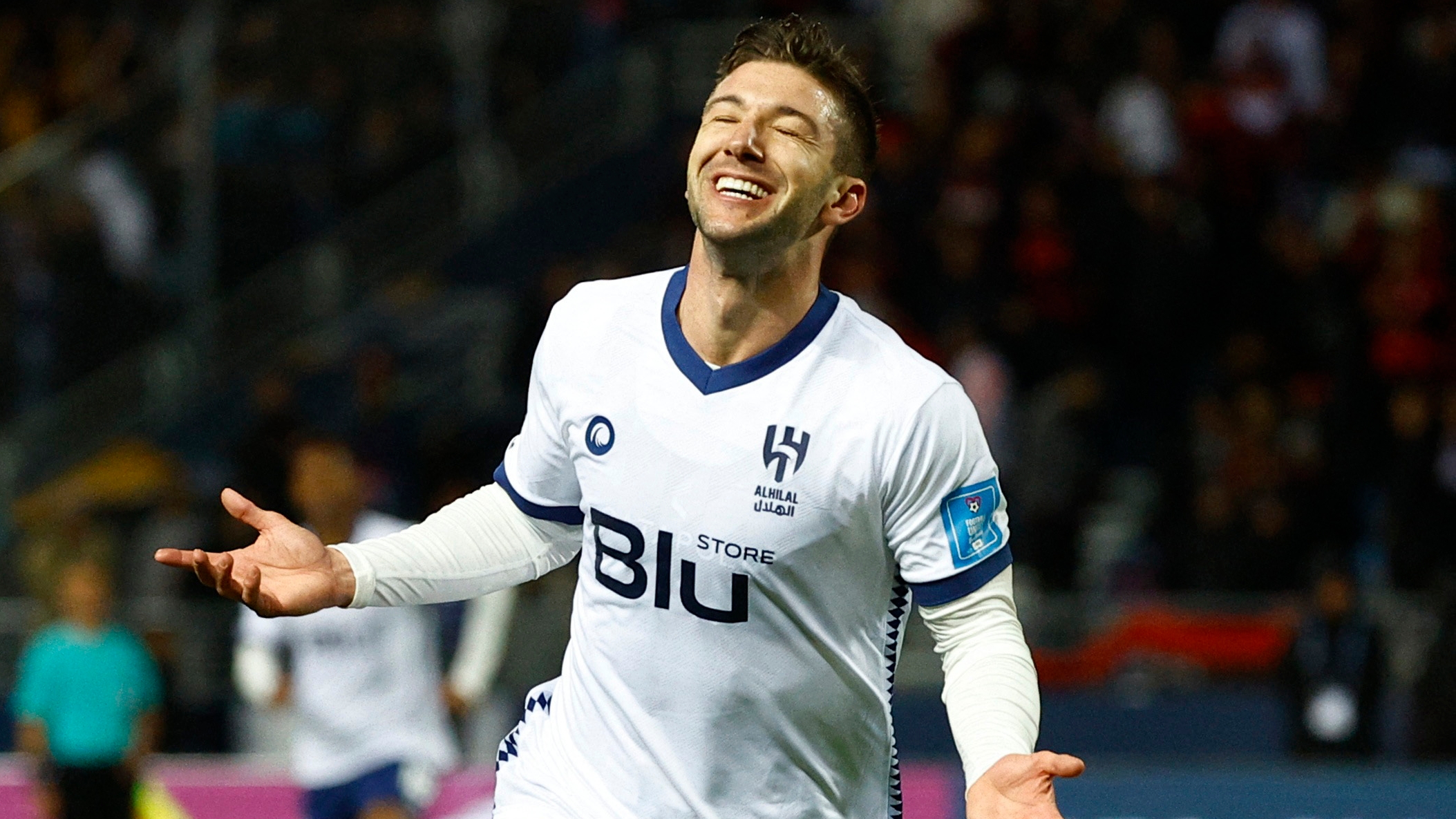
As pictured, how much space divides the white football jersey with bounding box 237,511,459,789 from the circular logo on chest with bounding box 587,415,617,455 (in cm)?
428

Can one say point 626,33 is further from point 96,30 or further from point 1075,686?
point 1075,686

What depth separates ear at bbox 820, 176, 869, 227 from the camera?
168 inches

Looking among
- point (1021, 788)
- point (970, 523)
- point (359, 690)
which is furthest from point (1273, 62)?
point (1021, 788)

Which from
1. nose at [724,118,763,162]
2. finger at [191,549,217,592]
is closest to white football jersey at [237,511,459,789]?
finger at [191,549,217,592]

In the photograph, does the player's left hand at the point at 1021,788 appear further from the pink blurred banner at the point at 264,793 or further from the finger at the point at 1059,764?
the pink blurred banner at the point at 264,793

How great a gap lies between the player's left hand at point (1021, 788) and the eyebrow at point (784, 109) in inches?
52.8

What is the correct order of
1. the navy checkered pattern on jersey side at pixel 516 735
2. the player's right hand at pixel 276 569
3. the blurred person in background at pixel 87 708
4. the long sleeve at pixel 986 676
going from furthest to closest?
the blurred person in background at pixel 87 708
the navy checkered pattern on jersey side at pixel 516 735
the player's right hand at pixel 276 569
the long sleeve at pixel 986 676

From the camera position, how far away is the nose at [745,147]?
4.12 meters

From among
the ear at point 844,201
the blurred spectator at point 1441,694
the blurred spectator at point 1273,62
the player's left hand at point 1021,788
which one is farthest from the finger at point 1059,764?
the blurred spectator at point 1273,62

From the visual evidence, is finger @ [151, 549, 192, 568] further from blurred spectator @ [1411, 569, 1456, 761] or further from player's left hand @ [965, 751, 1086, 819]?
blurred spectator @ [1411, 569, 1456, 761]

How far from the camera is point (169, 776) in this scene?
977 cm

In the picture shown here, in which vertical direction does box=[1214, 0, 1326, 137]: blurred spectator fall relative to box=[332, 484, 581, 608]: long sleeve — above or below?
above

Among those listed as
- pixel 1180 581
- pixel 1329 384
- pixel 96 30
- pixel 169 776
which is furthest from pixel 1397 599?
pixel 96 30

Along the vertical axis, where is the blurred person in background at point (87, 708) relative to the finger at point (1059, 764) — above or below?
above
